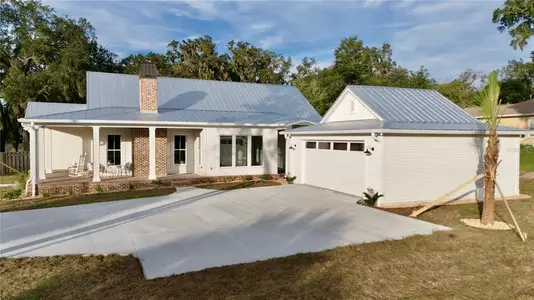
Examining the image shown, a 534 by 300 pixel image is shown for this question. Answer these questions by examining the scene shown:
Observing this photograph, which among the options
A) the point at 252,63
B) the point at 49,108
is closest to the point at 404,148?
the point at 49,108

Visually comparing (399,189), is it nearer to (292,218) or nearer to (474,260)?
(292,218)

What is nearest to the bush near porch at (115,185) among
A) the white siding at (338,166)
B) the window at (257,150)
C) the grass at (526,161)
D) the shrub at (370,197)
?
the window at (257,150)

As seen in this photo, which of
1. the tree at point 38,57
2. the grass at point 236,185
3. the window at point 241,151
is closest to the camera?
the grass at point 236,185

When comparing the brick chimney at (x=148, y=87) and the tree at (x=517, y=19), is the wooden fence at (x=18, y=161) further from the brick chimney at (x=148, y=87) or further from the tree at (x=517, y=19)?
the tree at (x=517, y=19)

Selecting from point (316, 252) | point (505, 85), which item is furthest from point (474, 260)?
point (505, 85)

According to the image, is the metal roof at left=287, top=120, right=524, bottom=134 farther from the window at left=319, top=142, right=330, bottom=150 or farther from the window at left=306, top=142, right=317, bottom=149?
the window at left=306, top=142, right=317, bottom=149
